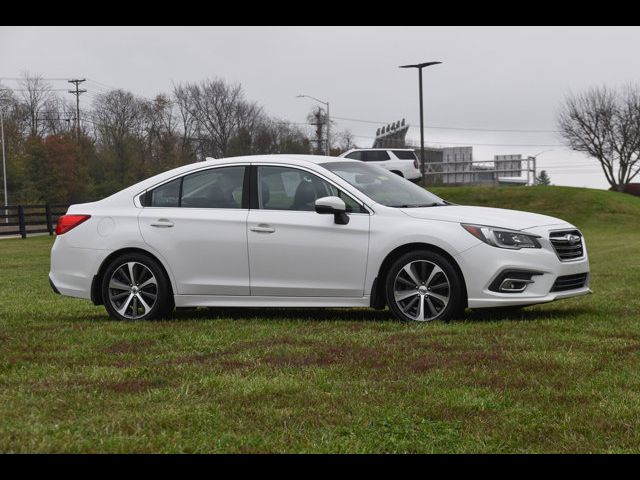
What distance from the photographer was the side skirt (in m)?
9.88

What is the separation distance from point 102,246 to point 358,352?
12.5 ft

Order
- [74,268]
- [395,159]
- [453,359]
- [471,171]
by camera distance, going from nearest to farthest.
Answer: [453,359]
[74,268]
[395,159]
[471,171]

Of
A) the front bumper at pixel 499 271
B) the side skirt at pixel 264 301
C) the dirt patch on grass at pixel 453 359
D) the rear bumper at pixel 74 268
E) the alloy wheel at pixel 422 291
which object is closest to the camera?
the dirt patch on grass at pixel 453 359

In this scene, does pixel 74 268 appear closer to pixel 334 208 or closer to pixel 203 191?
pixel 203 191

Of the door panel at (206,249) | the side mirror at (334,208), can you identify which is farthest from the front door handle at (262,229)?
the side mirror at (334,208)

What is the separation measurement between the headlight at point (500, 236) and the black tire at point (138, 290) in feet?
9.86

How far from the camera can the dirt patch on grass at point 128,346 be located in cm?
811

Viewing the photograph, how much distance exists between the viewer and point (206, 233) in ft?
33.7

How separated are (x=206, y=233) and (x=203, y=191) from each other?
53cm

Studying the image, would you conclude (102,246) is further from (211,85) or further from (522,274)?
(211,85)

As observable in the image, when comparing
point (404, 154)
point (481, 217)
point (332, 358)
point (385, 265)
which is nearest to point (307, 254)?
point (385, 265)

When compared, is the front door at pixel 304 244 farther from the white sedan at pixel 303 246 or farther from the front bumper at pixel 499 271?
the front bumper at pixel 499 271

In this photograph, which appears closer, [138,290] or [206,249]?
[206,249]

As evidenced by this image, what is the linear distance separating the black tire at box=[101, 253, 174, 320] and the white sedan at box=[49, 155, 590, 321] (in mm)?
13
